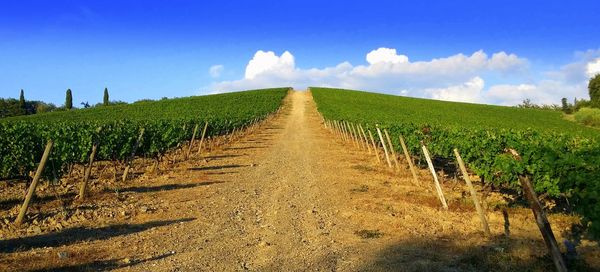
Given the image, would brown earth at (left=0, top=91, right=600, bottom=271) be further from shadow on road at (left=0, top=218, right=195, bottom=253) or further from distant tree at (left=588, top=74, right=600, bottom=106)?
distant tree at (left=588, top=74, right=600, bottom=106)

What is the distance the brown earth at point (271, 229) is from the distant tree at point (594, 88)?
6506 centimetres

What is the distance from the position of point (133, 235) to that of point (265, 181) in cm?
717

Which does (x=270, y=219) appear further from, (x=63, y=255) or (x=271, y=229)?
(x=63, y=255)

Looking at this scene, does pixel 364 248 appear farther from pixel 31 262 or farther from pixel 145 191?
pixel 145 191

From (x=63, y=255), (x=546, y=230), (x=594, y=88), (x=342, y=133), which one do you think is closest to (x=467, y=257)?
(x=546, y=230)

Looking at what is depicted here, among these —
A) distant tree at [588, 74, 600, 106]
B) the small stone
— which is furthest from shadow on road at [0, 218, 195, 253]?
distant tree at [588, 74, 600, 106]

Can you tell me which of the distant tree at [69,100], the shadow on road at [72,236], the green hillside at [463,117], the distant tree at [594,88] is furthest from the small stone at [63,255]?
the distant tree at [69,100]

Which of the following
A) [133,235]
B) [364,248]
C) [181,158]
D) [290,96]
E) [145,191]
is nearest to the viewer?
[364,248]

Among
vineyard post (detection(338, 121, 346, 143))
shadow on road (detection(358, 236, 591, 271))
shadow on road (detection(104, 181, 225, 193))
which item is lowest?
shadow on road (detection(358, 236, 591, 271))

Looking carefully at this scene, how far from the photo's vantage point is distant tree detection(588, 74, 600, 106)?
225 feet

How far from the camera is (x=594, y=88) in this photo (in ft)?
233

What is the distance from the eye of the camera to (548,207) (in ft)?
39.5

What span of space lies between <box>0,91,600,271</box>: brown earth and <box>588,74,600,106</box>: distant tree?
2562 inches

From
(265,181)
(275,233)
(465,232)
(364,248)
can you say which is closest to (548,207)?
(465,232)
